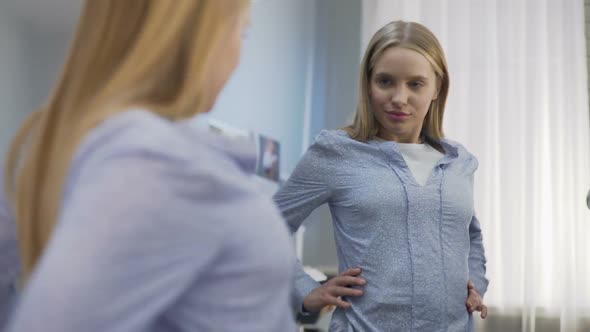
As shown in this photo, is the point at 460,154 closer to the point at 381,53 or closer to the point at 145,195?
the point at 381,53

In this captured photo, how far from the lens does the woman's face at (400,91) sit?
164 cm

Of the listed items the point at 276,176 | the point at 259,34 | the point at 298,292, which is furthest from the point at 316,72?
the point at 298,292

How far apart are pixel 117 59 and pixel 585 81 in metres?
2.98

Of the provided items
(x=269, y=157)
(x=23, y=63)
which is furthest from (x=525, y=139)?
(x=23, y=63)

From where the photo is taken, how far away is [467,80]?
3299mm

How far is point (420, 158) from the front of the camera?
1660 mm

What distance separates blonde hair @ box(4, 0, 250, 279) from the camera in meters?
0.62

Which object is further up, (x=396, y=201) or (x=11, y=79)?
(x=11, y=79)

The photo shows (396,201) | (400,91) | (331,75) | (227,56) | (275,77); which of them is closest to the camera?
(227,56)

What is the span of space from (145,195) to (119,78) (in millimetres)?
140

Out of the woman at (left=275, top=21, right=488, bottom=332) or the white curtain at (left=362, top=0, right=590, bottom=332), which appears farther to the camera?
the white curtain at (left=362, top=0, right=590, bottom=332)

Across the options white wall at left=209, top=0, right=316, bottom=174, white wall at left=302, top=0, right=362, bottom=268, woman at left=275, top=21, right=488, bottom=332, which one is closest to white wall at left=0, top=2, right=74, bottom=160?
woman at left=275, top=21, right=488, bottom=332

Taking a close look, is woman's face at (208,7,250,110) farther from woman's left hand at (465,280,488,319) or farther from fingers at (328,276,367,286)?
woman's left hand at (465,280,488,319)

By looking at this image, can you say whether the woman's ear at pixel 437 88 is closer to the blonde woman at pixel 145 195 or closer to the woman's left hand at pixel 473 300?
the woman's left hand at pixel 473 300
